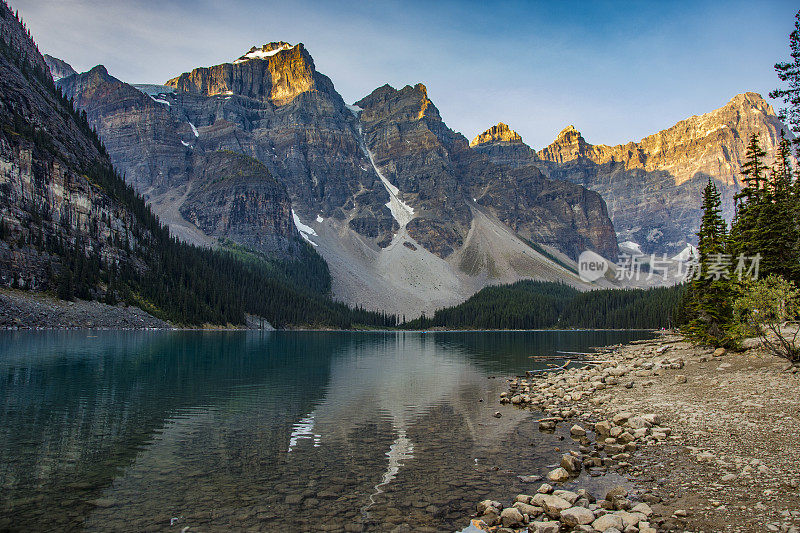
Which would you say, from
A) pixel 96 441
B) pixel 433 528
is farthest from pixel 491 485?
pixel 96 441

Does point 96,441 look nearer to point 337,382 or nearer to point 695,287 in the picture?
point 337,382

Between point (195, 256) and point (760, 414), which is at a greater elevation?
point (195, 256)

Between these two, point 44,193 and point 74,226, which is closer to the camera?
point 44,193

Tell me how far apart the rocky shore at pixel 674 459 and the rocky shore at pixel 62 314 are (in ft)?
343

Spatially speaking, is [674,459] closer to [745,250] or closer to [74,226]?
[745,250]

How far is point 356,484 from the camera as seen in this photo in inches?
613

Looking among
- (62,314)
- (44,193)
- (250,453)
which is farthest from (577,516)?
(44,193)

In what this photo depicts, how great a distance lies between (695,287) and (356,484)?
142ft

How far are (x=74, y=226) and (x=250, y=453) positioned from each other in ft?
487

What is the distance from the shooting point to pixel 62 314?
104688 millimetres

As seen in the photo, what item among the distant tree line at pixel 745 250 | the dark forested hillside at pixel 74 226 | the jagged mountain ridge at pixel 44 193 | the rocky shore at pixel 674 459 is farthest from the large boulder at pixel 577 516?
the jagged mountain ridge at pixel 44 193

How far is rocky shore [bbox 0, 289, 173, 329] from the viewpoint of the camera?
93.7 metres

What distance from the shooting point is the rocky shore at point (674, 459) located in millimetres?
11367

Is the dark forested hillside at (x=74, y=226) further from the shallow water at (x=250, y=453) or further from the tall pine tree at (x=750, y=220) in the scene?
the tall pine tree at (x=750, y=220)
